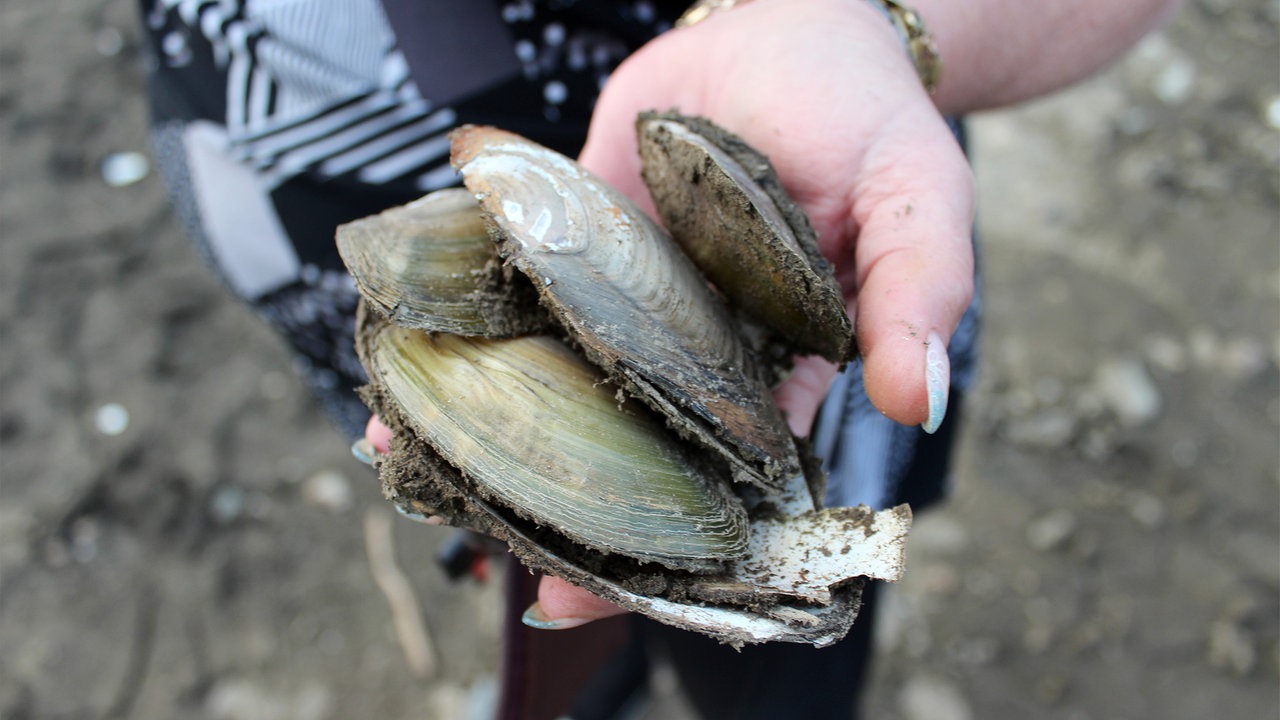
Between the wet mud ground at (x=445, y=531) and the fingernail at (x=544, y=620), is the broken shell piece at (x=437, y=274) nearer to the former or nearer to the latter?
the fingernail at (x=544, y=620)

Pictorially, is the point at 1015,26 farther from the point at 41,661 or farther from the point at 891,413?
the point at 41,661

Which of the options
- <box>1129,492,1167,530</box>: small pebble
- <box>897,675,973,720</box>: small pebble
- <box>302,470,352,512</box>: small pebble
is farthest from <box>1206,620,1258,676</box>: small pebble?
<box>302,470,352,512</box>: small pebble

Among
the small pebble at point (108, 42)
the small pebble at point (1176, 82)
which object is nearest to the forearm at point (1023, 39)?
the small pebble at point (1176, 82)

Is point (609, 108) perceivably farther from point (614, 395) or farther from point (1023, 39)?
point (1023, 39)

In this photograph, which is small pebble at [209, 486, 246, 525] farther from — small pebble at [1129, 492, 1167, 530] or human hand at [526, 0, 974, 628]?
small pebble at [1129, 492, 1167, 530]

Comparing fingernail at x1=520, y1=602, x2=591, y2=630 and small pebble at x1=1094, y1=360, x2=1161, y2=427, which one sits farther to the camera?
small pebble at x1=1094, y1=360, x2=1161, y2=427

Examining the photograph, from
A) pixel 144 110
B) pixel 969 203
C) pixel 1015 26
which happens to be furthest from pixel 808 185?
pixel 144 110
